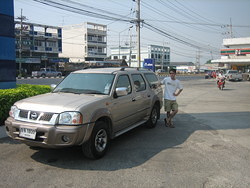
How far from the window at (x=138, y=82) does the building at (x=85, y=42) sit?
214 ft

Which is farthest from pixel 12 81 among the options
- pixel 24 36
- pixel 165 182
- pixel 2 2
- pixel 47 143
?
pixel 24 36

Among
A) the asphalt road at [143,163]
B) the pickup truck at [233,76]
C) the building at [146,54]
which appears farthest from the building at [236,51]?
the building at [146,54]

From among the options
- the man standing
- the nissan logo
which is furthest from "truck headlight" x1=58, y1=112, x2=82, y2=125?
the man standing

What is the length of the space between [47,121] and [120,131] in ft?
5.97

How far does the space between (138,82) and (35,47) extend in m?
52.9

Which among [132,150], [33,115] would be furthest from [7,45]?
[132,150]

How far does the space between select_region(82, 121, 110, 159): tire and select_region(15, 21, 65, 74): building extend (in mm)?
48080

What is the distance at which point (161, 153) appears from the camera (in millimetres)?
5152

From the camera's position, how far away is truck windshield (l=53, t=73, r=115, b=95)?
5.23 m

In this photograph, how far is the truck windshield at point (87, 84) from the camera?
5.23 meters

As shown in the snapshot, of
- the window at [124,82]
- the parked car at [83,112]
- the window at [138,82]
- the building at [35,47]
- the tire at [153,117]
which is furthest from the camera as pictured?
the building at [35,47]

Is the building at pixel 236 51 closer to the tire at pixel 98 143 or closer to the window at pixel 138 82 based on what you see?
the window at pixel 138 82

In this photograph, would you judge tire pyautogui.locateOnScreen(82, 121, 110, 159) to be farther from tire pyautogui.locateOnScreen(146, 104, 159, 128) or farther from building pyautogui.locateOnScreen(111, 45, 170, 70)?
building pyautogui.locateOnScreen(111, 45, 170, 70)

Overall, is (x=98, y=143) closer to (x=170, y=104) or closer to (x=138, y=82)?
(x=138, y=82)
